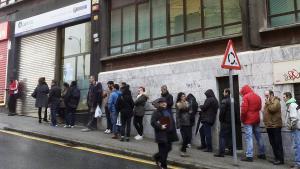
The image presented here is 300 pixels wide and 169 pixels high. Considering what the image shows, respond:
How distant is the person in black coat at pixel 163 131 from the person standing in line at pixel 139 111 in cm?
392

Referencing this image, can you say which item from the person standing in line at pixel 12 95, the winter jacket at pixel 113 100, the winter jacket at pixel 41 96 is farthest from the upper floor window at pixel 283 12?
the person standing in line at pixel 12 95

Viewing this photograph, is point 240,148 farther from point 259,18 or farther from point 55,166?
point 55,166

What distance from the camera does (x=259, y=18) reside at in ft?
38.4

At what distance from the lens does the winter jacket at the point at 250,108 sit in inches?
408

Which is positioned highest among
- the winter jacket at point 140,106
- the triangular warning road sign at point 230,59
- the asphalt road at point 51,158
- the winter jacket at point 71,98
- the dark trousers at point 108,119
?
the triangular warning road sign at point 230,59

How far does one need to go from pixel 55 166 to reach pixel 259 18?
7019 millimetres

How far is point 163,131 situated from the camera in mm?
8766

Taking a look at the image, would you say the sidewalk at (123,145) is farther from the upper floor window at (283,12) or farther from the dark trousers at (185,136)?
the upper floor window at (283,12)

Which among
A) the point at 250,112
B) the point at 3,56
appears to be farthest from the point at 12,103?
the point at 250,112

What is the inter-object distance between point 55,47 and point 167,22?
647 centimetres

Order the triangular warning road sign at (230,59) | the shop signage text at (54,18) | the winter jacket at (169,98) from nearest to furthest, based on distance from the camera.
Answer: the triangular warning road sign at (230,59) → the winter jacket at (169,98) → the shop signage text at (54,18)

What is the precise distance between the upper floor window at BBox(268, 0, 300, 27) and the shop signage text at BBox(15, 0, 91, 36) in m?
7.84

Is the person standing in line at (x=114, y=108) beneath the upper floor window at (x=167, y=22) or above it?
beneath

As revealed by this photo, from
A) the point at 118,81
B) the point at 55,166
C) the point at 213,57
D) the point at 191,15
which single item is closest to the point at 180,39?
the point at 191,15
